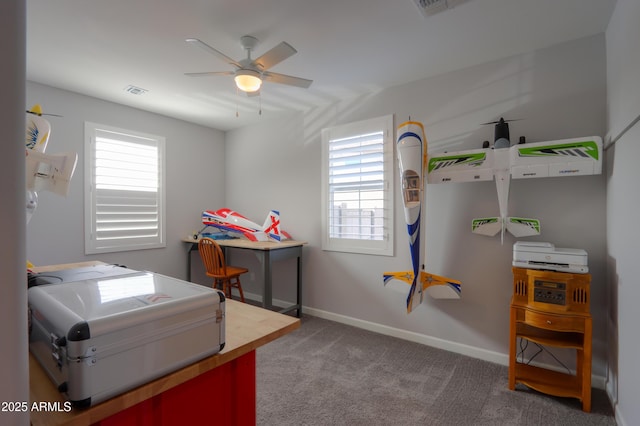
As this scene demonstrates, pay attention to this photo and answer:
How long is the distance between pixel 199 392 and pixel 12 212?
30.1 inches

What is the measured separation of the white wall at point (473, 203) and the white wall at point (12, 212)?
8.38 ft

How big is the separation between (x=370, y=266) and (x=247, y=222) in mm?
1712

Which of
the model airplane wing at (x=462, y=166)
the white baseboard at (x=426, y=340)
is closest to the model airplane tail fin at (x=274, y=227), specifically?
the white baseboard at (x=426, y=340)

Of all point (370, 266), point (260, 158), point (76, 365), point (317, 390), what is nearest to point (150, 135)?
point (260, 158)

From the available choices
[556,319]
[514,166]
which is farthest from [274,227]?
[556,319]

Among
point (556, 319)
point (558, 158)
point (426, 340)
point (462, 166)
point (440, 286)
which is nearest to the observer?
point (556, 319)

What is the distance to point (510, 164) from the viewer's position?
2301mm

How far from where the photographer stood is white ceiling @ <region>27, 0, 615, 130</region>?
1959 millimetres

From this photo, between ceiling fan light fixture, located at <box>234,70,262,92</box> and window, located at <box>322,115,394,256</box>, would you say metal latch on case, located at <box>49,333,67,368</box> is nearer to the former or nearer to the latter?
ceiling fan light fixture, located at <box>234,70,262,92</box>

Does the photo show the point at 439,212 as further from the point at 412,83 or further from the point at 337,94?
the point at 337,94

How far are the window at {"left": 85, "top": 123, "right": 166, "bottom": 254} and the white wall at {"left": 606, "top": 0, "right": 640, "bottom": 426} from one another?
4428 millimetres

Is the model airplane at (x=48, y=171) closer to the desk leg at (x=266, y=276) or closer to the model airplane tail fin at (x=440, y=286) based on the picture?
the desk leg at (x=266, y=276)

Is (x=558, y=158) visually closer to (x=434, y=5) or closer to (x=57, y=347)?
(x=434, y=5)

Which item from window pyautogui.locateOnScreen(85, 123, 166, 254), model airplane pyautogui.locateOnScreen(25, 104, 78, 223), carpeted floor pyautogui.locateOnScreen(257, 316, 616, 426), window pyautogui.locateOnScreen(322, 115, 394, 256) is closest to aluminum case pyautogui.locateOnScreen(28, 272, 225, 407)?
model airplane pyautogui.locateOnScreen(25, 104, 78, 223)
